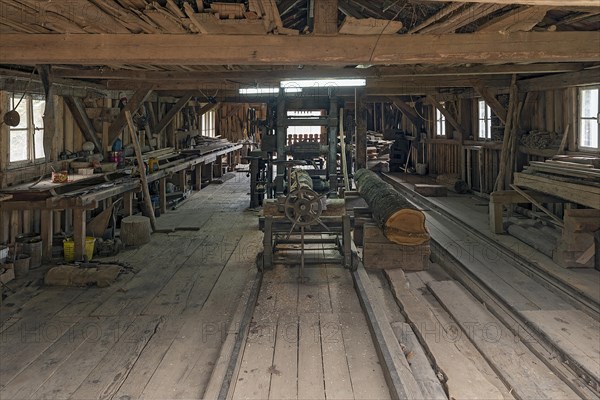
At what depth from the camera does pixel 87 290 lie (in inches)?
213

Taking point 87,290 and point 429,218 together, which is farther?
point 429,218

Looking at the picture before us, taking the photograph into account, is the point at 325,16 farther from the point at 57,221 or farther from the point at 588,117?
the point at 57,221

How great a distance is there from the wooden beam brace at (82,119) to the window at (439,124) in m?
8.72

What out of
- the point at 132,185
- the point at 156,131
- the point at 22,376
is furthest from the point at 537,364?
the point at 156,131

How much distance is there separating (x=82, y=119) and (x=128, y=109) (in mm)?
756

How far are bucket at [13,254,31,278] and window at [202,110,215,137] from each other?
10.7 meters

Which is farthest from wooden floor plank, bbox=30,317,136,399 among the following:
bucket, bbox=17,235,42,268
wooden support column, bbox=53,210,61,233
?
wooden support column, bbox=53,210,61,233

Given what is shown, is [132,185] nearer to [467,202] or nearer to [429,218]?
[429,218]

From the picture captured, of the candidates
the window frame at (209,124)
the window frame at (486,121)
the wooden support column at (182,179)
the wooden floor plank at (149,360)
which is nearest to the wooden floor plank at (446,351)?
the wooden floor plank at (149,360)

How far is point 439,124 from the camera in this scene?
13.5m

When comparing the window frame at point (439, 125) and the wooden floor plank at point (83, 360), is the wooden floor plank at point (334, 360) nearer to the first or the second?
the wooden floor plank at point (83, 360)

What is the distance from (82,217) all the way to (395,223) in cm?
393

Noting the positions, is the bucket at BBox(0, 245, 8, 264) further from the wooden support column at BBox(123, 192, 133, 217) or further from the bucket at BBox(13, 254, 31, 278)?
the wooden support column at BBox(123, 192, 133, 217)

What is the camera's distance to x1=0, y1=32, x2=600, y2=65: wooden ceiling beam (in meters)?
3.91
